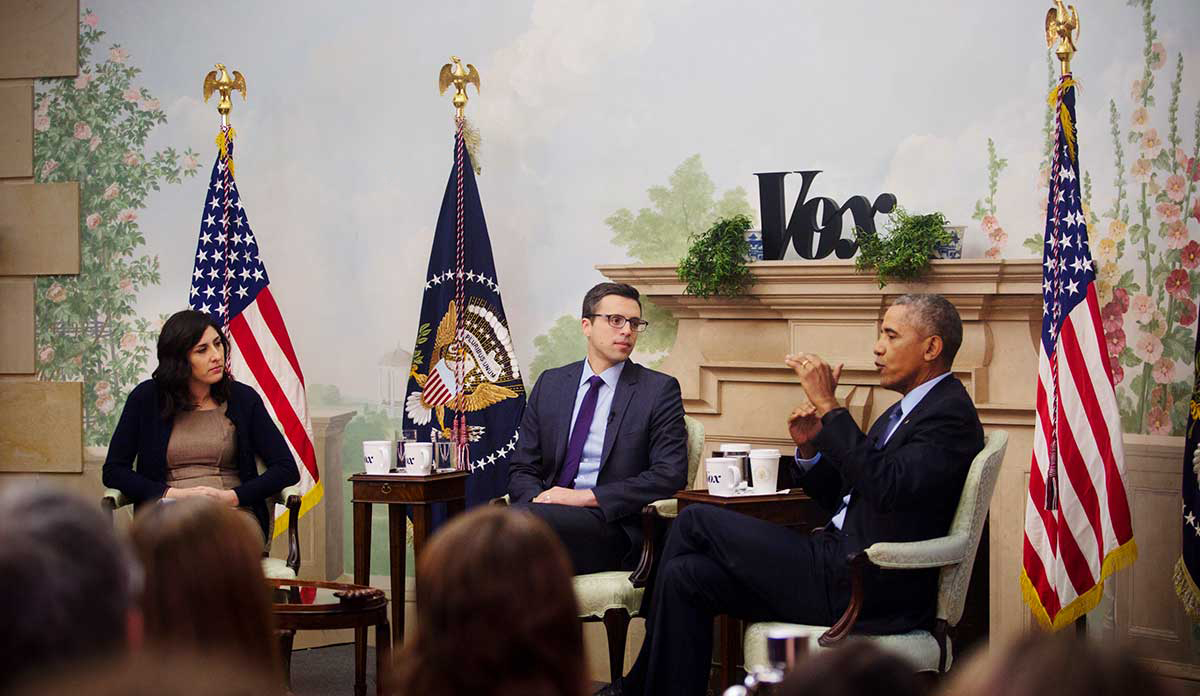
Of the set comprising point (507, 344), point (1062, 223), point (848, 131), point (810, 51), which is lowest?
point (507, 344)

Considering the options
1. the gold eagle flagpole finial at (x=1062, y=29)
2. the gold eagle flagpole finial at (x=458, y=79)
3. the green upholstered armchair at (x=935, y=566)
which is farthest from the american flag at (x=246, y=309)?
the gold eagle flagpole finial at (x=1062, y=29)

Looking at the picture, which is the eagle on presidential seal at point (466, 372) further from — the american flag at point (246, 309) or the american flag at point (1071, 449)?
the american flag at point (1071, 449)

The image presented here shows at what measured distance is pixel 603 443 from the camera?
13.6ft

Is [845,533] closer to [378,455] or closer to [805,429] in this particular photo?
[805,429]

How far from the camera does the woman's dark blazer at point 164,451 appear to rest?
14.0 ft

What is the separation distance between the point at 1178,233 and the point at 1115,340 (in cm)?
39

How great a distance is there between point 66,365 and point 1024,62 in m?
4.27

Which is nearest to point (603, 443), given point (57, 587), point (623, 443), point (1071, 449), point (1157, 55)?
point (623, 443)

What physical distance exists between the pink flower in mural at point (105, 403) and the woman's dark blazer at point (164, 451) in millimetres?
1416

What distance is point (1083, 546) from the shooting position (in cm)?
365

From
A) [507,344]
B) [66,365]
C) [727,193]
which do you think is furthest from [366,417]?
[727,193]

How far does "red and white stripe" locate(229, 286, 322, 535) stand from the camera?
498 centimetres

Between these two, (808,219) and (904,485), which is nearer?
(904,485)

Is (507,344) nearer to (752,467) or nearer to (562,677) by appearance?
(752,467)
